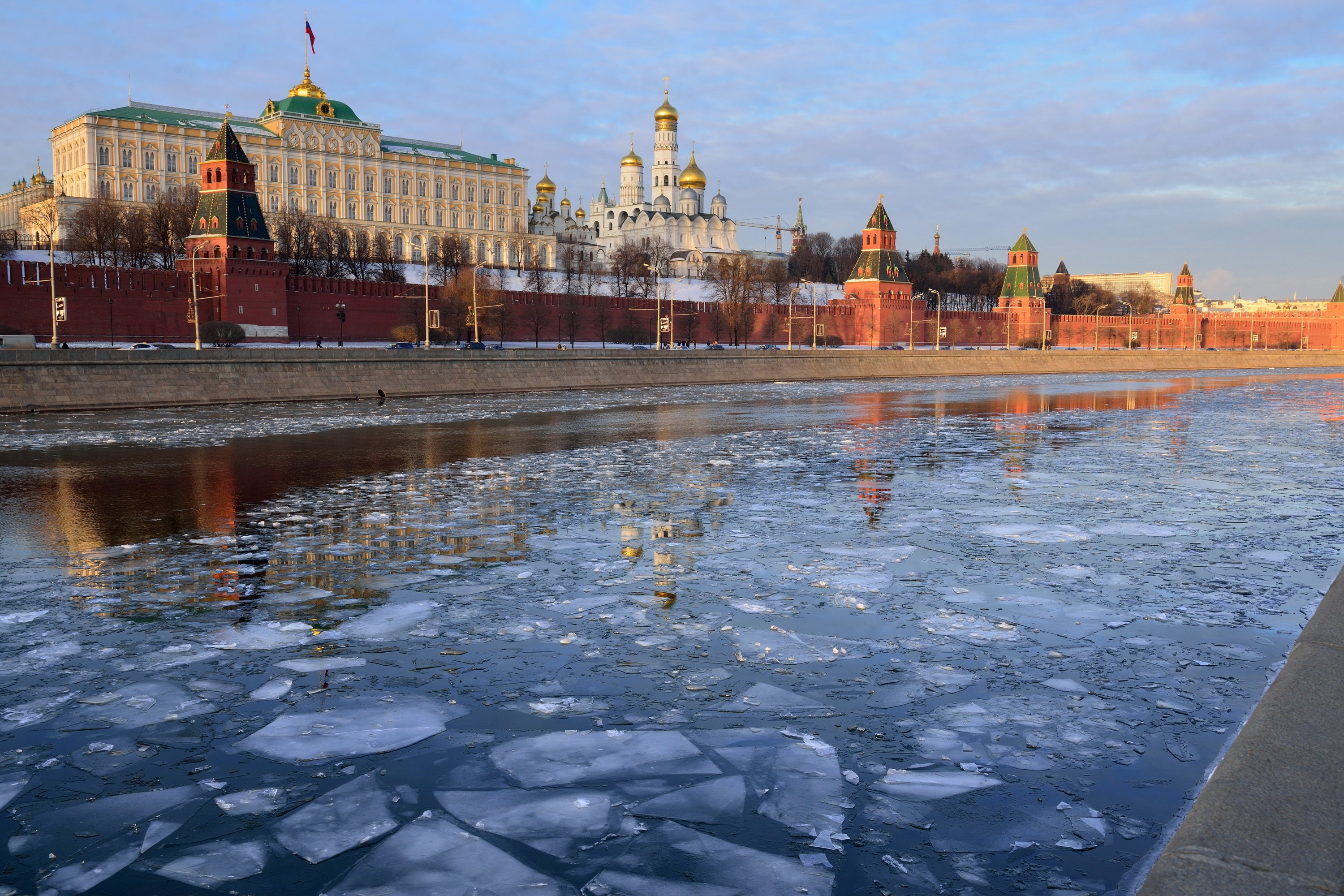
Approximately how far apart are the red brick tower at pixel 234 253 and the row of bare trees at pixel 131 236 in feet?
33.3

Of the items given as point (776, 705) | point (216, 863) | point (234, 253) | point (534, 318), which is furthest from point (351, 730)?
point (534, 318)

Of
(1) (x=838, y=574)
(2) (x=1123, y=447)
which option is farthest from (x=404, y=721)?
(2) (x=1123, y=447)

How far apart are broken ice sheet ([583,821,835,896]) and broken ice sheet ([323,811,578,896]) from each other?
6.1 inches

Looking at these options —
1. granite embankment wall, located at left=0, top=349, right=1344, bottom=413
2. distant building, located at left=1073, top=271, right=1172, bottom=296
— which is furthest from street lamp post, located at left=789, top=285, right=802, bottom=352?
distant building, located at left=1073, top=271, right=1172, bottom=296

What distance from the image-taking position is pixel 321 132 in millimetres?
72625

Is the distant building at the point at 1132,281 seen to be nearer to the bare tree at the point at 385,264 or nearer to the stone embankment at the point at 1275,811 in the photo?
the bare tree at the point at 385,264

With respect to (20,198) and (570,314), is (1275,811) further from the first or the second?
(20,198)

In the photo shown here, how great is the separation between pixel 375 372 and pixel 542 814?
22573 mm

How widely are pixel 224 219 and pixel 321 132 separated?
128ft

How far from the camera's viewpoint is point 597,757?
346 cm

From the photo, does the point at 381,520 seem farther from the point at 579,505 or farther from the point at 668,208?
the point at 668,208

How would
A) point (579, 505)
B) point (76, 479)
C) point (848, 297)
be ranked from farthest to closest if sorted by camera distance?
1. point (848, 297)
2. point (76, 479)
3. point (579, 505)

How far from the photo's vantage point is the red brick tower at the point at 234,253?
3669cm

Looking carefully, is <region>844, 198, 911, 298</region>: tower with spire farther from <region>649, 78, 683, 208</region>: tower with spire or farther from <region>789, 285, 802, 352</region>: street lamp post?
<region>649, 78, 683, 208</region>: tower with spire
